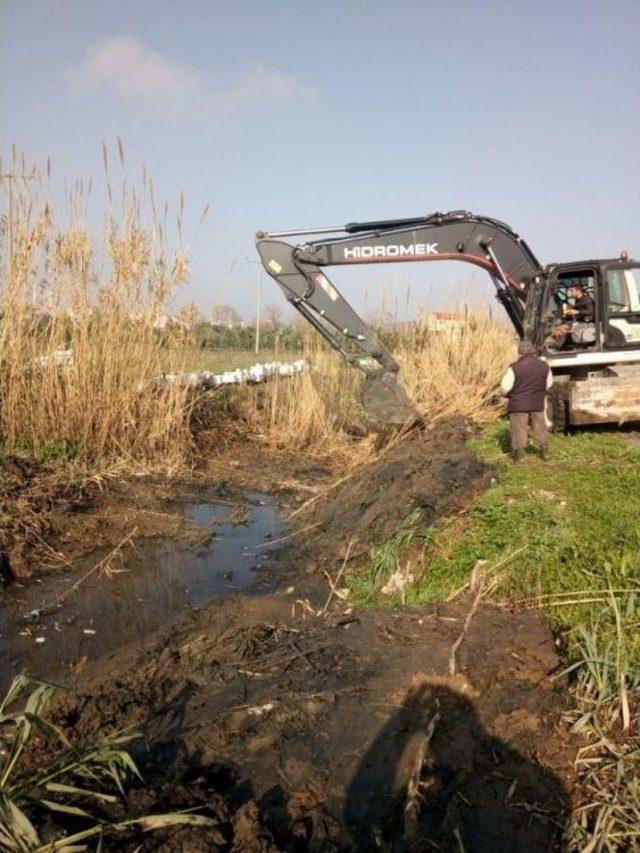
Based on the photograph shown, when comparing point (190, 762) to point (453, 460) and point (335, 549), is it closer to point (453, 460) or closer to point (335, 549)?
point (335, 549)

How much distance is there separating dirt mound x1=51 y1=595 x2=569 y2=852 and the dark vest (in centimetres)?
301

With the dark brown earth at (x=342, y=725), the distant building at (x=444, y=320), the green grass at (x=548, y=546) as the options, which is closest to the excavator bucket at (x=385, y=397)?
the green grass at (x=548, y=546)

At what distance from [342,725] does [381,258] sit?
6973mm

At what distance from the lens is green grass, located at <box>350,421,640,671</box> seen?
4.32 metres

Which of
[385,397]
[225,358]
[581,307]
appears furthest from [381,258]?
[225,358]

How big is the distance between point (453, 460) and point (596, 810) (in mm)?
4555

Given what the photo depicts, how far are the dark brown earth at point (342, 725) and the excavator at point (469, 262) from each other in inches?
189

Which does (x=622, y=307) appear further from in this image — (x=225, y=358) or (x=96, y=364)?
(x=225, y=358)

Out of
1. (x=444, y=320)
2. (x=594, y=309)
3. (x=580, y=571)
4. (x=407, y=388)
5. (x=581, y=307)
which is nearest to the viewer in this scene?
(x=580, y=571)

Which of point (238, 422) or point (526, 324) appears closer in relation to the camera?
point (526, 324)

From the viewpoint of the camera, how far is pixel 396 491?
6922mm

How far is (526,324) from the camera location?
8.84 m

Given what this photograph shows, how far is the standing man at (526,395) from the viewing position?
6934 millimetres

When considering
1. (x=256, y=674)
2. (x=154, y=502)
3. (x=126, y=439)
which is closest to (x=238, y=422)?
(x=126, y=439)
